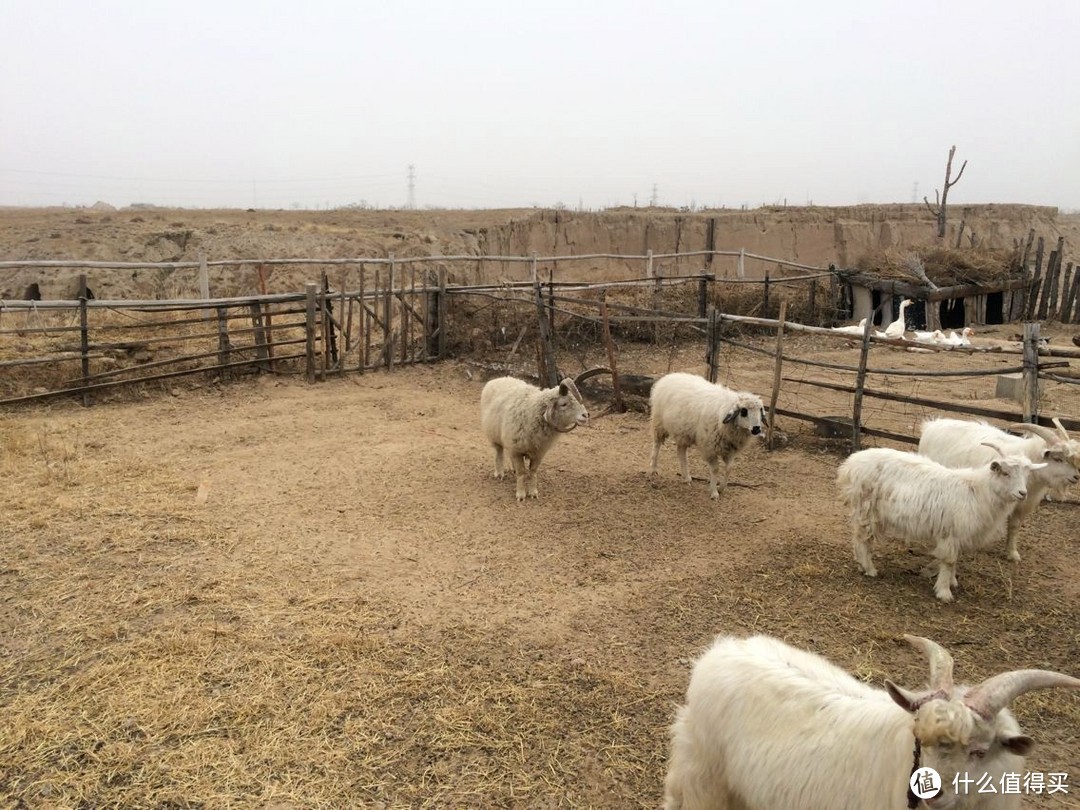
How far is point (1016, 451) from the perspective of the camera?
5.86m

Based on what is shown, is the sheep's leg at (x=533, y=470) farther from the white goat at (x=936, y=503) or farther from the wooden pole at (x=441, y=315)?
the wooden pole at (x=441, y=315)

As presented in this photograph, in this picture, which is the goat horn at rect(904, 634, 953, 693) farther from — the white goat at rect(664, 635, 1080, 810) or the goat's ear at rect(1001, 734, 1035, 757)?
the goat's ear at rect(1001, 734, 1035, 757)

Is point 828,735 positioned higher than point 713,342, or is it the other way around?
point 713,342

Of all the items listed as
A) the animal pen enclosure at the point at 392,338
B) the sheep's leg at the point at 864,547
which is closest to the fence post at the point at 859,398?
the animal pen enclosure at the point at 392,338

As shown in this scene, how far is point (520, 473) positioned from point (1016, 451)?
4551 millimetres

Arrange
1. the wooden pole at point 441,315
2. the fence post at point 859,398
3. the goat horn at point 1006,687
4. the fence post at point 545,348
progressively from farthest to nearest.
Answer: the wooden pole at point 441,315 < the fence post at point 545,348 < the fence post at point 859,398 < the goat horn at point 1006,687

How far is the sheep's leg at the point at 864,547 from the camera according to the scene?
18.6ft

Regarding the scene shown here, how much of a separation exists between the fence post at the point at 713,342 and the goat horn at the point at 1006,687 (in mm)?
7738

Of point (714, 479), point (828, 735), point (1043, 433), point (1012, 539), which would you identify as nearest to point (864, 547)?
point (1012, 539)

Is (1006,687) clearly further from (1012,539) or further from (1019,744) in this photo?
(1012,539)

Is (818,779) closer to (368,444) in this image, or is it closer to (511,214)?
(368,444)

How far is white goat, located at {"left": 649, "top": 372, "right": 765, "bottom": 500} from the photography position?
7.56m

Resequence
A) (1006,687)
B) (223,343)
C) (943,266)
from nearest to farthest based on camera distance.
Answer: (1006,687)
(223,343)
(943,266)

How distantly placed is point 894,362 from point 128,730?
1473 centimetres
